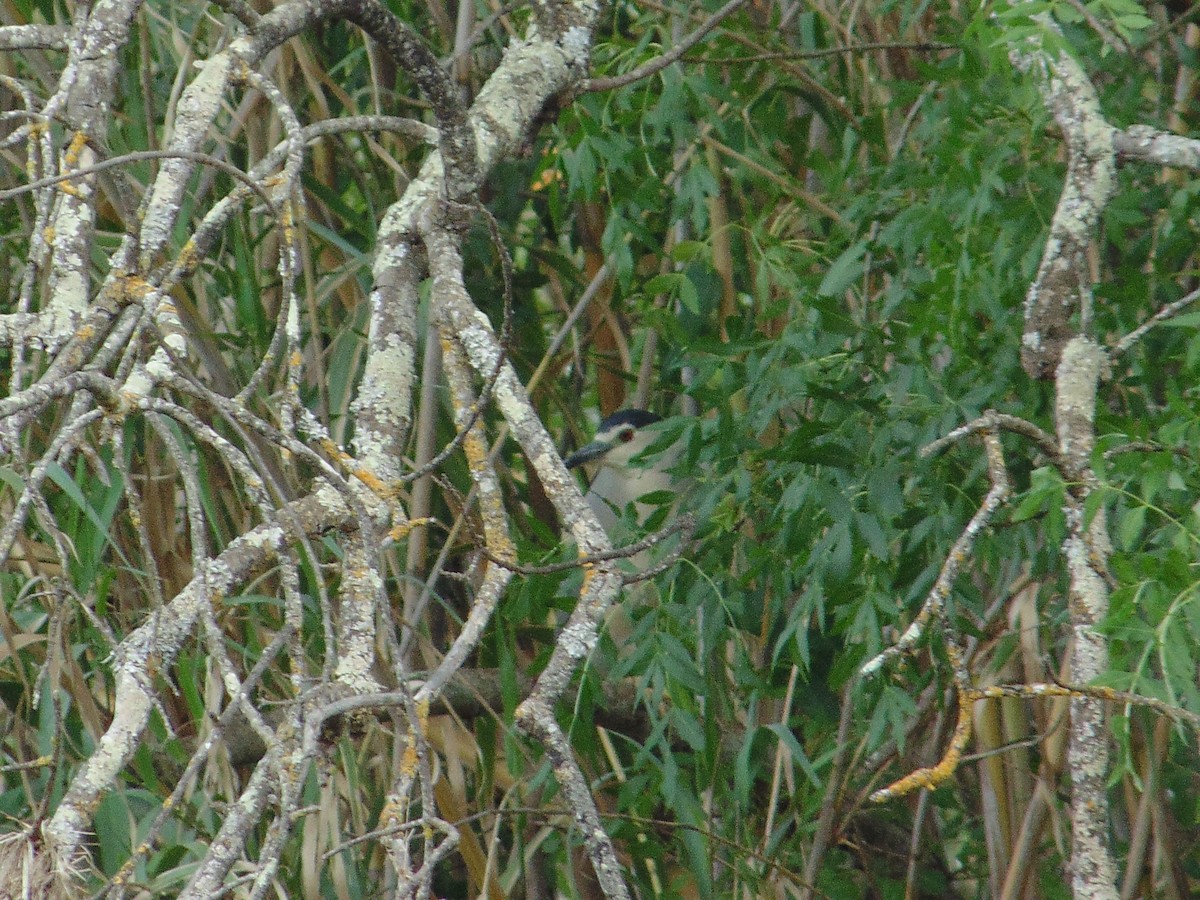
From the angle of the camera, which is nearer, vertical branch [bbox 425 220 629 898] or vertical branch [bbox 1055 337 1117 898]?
vertical branch [bbox 425 220 629 898]

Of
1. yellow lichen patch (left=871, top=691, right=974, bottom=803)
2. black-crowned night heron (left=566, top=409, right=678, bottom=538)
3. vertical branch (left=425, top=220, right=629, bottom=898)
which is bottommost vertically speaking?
yellow lichen patch (left=871, top=691, right=974, bottom=803)

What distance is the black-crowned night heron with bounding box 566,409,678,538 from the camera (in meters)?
3.18

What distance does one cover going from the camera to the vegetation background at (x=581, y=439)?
1184 millimetres

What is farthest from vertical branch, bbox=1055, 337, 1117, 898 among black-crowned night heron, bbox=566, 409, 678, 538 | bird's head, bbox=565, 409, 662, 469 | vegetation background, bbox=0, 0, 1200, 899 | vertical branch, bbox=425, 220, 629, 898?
bird's head, bbox=565, 409, 662, 469

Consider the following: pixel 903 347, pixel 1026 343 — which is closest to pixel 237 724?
pixel 903 347

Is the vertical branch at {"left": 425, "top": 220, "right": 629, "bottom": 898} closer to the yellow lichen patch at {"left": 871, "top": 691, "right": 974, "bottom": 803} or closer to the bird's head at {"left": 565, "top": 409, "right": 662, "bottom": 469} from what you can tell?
the yellow lichen patch at {"left": 871, "top": 691, "right": 974, "bottom": 803}

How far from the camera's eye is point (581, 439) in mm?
3520

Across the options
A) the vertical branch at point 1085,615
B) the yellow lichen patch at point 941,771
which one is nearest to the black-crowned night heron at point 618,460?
the vertical branch at point 1085,615

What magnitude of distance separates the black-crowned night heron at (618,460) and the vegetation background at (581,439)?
0.25 ft

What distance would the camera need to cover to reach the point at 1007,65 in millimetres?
1677

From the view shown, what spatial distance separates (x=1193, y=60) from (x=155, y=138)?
5.63ft

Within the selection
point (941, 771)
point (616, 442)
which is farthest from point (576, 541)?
point (616, 442)

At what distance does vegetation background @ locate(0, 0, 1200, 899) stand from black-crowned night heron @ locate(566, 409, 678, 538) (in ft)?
0.25

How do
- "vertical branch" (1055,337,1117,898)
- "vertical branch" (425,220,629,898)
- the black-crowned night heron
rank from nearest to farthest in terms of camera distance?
1. "vertical branch" (425,220,629,898)
2. "vertical branch" (1055,337,1117,898)
3. the black-crowned night heron
